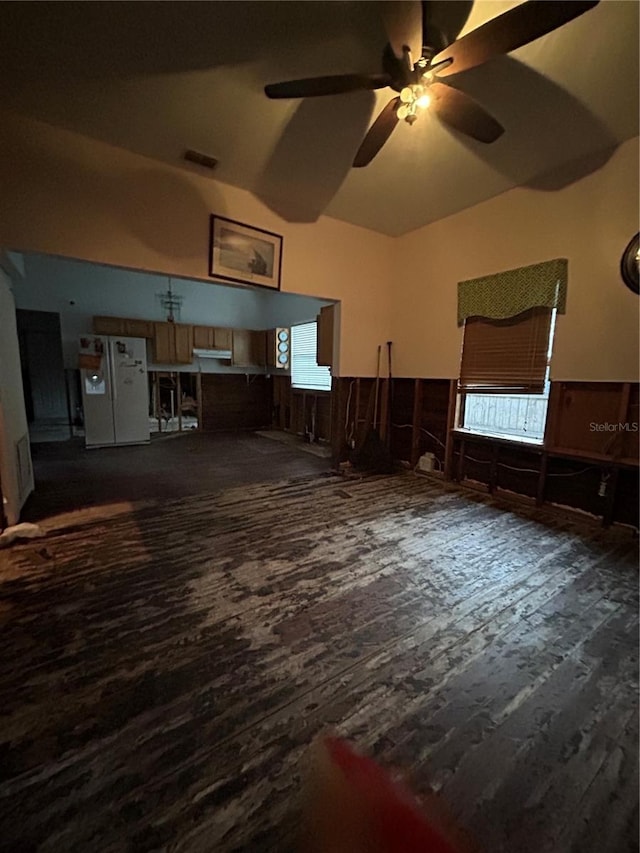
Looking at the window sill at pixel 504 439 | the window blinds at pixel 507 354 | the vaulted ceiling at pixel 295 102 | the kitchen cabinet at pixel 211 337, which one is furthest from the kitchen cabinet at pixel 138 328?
the window sill at pixel 504 439

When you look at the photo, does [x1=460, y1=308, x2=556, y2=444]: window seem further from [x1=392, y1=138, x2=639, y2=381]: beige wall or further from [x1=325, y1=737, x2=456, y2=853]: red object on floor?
[x1=325, y1=737, x2=456, y2=853]: red object on floor

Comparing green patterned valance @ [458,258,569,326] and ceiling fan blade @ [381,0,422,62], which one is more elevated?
ceiling fan blade @ [381,0,422,62]

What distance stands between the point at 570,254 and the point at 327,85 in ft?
8.26

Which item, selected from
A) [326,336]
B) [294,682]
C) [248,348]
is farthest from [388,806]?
[248,348]

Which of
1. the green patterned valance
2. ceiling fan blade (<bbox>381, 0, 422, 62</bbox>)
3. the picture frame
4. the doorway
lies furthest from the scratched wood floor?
the doorway

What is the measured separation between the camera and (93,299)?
6719 millimetres

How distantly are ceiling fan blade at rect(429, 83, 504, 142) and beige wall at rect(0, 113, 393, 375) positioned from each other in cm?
209

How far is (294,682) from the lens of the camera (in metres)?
1.46

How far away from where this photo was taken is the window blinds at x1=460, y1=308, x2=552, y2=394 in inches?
132

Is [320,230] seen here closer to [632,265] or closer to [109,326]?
[632,265]

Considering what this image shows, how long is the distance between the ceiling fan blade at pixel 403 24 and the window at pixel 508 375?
240 centimetres

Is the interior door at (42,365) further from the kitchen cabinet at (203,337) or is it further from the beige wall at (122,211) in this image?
the beige wall at (122,211)

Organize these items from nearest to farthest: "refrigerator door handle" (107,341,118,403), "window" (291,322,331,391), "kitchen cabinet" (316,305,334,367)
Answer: "kitchen cabinet" (316,305,334,367), "refrigerator door handle" (107,341,118,403), "window" (291,322,331,391)

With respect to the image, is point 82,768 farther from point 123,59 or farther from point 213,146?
point 213,146
